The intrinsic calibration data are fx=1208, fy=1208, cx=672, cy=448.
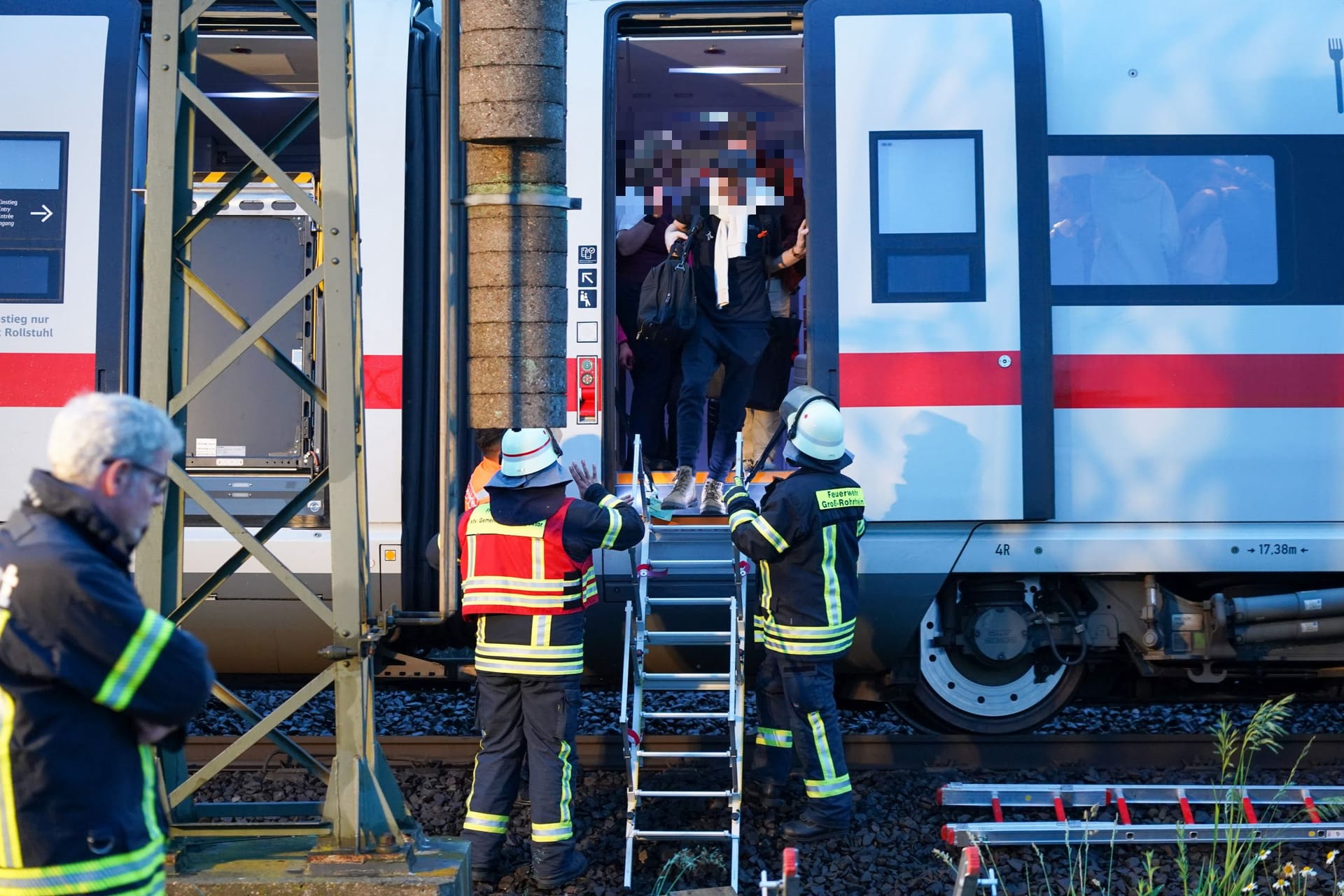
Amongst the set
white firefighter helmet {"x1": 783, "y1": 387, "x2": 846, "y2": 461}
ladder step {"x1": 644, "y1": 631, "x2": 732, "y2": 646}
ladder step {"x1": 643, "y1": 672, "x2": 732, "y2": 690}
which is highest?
white firefighter helmet {"x1": 783, "y1": 387, "x2": 846, "y2": 461}

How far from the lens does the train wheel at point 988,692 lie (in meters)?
6.32

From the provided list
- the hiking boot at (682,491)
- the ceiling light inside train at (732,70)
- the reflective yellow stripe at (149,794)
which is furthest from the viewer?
the ceiling light inside train at (732,70)

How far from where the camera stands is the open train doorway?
723 cm

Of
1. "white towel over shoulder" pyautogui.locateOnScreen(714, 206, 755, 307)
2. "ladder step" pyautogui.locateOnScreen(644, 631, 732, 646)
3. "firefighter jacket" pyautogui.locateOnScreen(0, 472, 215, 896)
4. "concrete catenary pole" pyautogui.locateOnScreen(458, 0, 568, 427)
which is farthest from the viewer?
"white towel over shoulder" pyautogui.locateOnScreen(714, 206, 755, 307)

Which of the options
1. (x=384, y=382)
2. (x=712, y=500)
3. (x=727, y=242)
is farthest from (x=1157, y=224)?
(x=384, y=382)

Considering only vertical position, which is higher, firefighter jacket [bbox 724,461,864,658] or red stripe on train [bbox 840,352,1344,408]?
red stripe on train [bbox 840,352,1344,408]

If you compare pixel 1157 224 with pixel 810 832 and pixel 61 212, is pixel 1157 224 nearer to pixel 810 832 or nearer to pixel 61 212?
pixel 810 832

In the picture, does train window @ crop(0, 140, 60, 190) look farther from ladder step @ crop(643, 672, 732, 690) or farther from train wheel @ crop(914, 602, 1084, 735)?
train wheel @ crop(914, 602, 1084, 735)

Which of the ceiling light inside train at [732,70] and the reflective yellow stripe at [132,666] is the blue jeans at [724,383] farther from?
the reflective yellow stripe at [132,666]

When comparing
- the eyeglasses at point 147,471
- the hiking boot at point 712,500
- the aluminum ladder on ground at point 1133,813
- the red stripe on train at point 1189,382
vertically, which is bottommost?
the aluminum ladder on ground at point 1133,813

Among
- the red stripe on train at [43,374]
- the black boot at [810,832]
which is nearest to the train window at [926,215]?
the black boot at [810,832]

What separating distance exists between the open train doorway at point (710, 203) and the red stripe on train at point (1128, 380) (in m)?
1.35

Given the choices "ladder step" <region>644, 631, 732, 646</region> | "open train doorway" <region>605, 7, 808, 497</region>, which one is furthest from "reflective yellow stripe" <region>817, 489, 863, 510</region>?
"open train doorway" <region>605, 7, 808, 497</region>

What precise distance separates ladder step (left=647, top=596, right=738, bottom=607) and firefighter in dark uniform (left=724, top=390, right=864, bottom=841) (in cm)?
26
